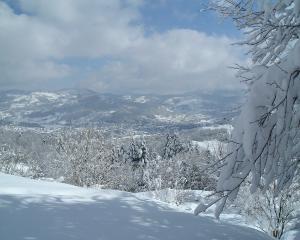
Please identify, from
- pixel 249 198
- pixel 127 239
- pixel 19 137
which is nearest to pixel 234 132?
pixel 127 239

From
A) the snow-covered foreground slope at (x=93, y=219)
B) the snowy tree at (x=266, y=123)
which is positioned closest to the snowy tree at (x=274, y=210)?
the snow-covered foreground slope at (x=93, y=219)

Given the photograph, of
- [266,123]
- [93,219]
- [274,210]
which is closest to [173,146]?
[274,210]

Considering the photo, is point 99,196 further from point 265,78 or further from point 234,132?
point 265,78

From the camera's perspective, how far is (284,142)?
3166 millimetres

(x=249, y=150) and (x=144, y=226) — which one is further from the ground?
(x=249, y=150)

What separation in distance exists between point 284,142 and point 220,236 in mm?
2539

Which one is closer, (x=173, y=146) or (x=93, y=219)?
(x=93, y=219)

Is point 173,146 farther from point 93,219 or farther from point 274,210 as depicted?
point 93,219

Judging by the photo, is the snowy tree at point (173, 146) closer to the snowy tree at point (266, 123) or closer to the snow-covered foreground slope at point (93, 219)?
the snow-covered foreground slope at point (93, 219)

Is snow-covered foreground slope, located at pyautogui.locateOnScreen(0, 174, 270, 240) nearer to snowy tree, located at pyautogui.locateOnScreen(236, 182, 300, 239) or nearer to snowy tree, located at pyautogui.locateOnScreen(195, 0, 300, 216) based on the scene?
A: snowy tree, located at pyautogui.locateOnScreen(195, 0, 300, 216)

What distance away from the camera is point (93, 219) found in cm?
518

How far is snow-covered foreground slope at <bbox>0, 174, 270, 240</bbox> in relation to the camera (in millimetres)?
4590

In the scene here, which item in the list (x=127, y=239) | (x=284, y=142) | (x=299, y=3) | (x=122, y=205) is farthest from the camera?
(x=122, y=205)

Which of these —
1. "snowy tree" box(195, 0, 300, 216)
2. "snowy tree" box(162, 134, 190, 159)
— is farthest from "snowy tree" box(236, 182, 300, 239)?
"snowy tree" box(162, 134, 190, 159)
